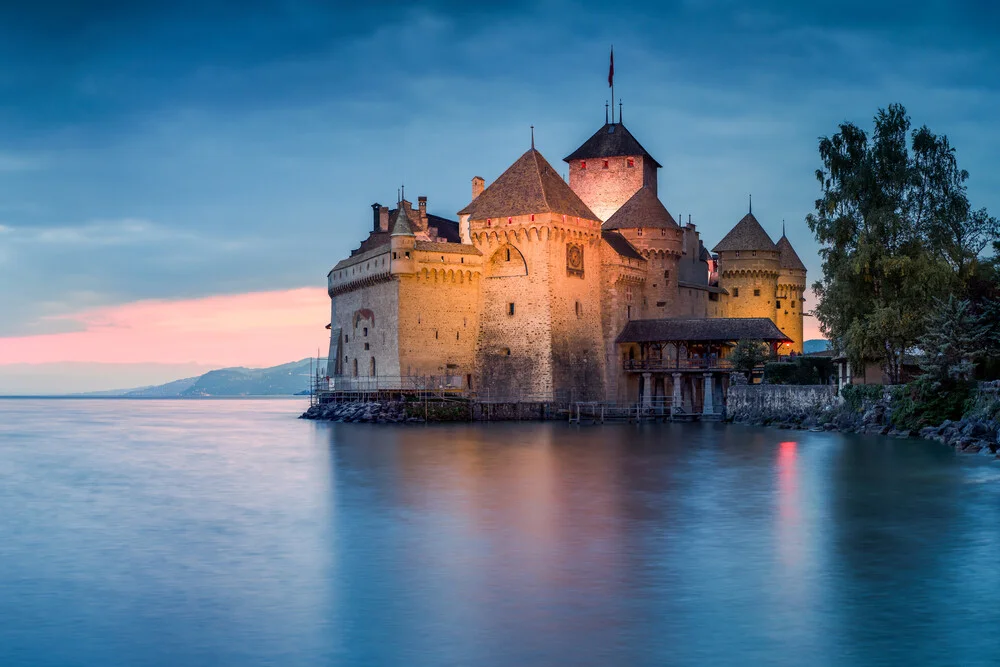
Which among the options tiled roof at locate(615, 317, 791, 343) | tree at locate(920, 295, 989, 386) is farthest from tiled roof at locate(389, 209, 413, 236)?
tree at locate(920, 295, 989, 386)

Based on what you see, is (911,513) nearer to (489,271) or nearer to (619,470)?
(619,470)

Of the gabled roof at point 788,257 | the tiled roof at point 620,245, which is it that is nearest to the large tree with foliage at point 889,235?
the tiled roof at point 620,245

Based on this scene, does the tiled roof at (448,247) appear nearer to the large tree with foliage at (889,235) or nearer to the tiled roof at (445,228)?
the tiled roof at (445,228)

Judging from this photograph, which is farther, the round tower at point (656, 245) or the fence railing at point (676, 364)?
the round tower at point (656, 245)

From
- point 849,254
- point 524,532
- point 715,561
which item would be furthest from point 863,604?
point 849,254

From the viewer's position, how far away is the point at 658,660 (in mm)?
9203

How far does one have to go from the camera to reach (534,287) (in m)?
46.4

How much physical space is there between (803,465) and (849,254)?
10433mm

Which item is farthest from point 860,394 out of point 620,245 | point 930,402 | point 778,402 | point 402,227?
point 402,227

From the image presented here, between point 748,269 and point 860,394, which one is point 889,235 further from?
point 748,269

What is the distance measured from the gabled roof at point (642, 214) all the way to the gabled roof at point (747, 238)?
828cm

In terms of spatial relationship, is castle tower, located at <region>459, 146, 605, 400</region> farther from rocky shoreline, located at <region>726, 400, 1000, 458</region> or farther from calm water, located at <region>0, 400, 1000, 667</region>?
calm water, located at <region>0, 400, 1000, 667</region>

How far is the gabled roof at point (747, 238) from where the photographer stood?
205 ft

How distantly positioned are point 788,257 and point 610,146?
46.1 feet
